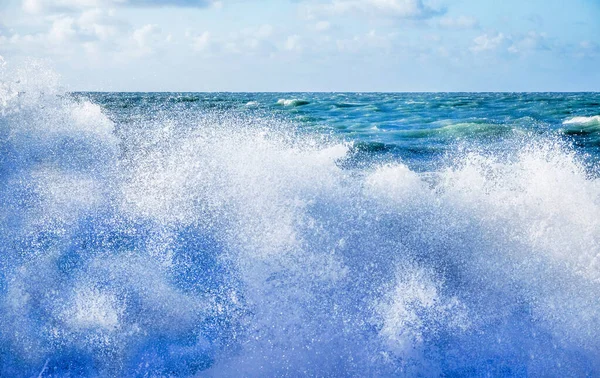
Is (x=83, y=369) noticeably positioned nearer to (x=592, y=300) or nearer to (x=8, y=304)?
(x=8, y=304)

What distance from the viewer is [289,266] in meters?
5.00

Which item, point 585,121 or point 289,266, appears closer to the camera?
point 289,266

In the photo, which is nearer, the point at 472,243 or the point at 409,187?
the point at 472,243

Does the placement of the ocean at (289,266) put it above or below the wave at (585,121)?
below

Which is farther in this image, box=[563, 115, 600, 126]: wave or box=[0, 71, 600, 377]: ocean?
box=[563, 115, 600, 126]: wave

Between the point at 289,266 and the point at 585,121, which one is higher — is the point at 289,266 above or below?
below

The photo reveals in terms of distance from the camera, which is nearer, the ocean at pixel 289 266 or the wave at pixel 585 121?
the ocean at pixel 289 266

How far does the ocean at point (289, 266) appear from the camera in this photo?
4535 millimetres

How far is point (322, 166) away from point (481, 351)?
8.32 feet

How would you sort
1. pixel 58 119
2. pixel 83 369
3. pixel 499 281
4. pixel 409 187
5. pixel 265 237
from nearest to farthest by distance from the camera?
pixel 83 369 < pixel 499 281 < pixel 265 237 < pixel 409 187 < pixel 58 119

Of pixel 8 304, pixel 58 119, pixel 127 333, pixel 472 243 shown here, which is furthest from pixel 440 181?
pixel 58 119

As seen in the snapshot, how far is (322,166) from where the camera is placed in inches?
240

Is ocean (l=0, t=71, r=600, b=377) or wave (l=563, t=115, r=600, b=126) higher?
wave (l=563, t=115, r=600, b=126)

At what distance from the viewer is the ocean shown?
454cm
